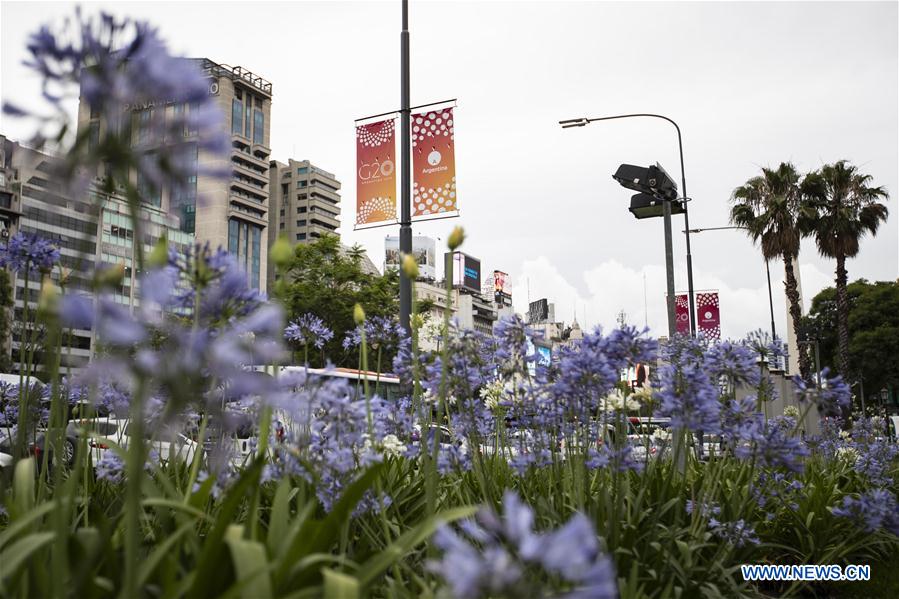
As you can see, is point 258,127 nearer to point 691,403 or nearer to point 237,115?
point 237,115

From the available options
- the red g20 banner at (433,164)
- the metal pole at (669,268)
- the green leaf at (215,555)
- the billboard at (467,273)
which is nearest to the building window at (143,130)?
the green leaf at (215,555)

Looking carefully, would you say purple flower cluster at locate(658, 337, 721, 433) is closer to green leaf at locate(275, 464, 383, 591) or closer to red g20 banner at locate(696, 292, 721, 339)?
green leaf at locate(275, 464, 383, 591)

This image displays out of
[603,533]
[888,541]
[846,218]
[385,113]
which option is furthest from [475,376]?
[846,218]

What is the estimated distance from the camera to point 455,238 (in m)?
2.21

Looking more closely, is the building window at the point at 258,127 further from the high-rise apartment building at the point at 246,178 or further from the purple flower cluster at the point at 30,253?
the purple flower cluster at the point at 30,253

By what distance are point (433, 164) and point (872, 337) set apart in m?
43.2

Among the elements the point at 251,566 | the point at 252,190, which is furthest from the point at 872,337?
the point at 252,190

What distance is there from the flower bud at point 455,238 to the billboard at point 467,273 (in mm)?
116570

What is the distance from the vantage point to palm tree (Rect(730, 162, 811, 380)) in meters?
25.9

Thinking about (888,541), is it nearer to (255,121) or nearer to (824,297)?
(824,297)

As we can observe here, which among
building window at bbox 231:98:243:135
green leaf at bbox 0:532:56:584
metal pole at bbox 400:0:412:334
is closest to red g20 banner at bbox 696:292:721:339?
metal pole at bbox 400:0:412:334

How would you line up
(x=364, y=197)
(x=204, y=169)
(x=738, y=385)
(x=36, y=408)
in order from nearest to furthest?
(x=204, y=169), (x=738, y=385), (x=36, y=408), (x=364, y=197)

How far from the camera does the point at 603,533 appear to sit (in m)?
3.05

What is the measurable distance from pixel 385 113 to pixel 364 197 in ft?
5.19
